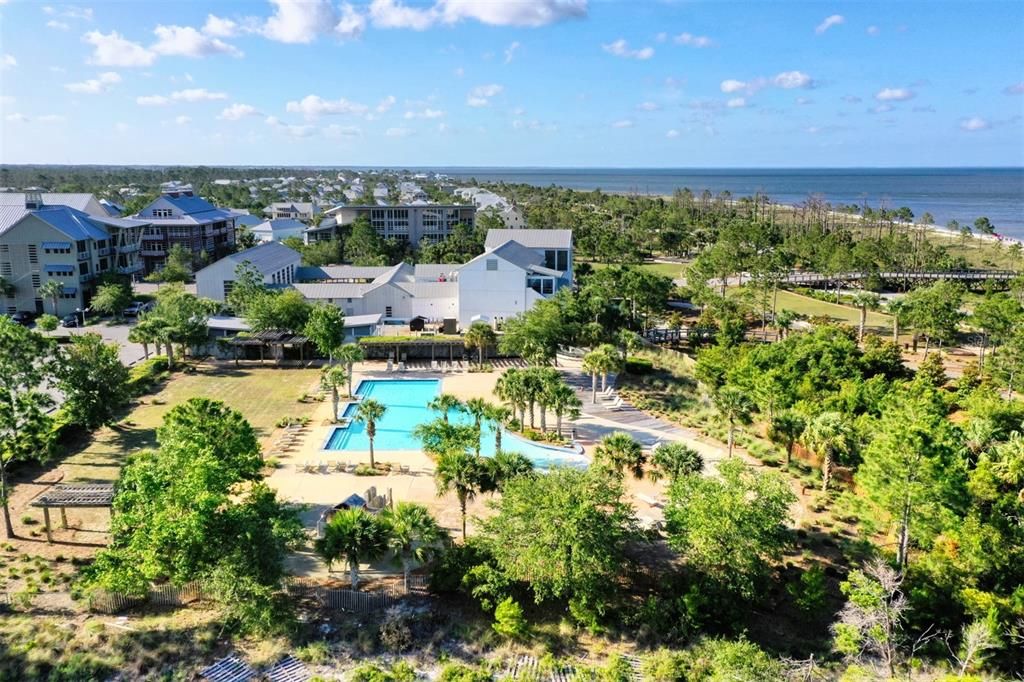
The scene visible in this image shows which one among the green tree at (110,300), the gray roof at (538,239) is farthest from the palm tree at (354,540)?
the green tree at (110,300)

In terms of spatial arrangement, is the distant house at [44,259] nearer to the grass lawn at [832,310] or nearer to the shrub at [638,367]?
the shrub at [638,367]

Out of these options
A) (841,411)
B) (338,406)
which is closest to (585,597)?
(841,411)

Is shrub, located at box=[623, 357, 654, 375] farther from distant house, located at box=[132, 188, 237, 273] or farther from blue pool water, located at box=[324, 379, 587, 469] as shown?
distant house, located at box=[132, 188, 237, 273]

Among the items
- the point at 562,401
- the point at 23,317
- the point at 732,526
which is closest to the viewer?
the point at 732,526

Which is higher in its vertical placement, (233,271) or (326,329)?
(233,271)

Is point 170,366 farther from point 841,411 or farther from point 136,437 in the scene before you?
point 841,411

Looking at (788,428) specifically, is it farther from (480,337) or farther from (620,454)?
(480,337)

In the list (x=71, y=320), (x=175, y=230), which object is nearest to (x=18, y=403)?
(x=71, y=320)
